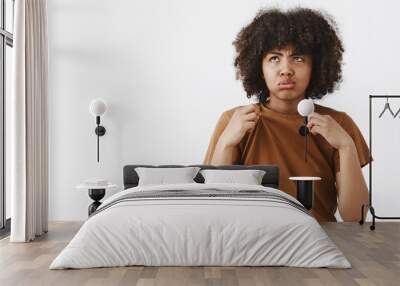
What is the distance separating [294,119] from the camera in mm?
7242

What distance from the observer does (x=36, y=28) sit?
6480 mm

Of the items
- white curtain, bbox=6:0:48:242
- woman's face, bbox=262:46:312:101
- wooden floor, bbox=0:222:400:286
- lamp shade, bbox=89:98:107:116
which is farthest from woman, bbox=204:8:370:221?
white curtain, bbox=6:0:48:242

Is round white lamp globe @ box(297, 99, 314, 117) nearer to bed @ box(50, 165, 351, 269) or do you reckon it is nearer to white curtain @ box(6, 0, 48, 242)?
bed @ box(50, 165, 351, 269)

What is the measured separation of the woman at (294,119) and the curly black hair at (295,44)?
0.5 inches

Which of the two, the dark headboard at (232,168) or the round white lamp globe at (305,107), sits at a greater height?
the round white lamp globe at (305,107)

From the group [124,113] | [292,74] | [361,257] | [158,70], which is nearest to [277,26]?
[292,74]

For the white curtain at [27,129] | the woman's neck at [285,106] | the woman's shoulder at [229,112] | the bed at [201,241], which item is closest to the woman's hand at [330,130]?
the woman's neck at [285,106]

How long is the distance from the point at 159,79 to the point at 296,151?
1.88 meters

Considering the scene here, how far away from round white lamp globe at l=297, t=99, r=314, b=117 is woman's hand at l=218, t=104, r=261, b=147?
50 cm

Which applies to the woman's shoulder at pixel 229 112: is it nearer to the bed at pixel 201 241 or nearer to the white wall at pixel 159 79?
the white wall at pixel 159 79

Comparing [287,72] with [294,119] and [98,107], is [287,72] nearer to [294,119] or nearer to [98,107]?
[294,119]

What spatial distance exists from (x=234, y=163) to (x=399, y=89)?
7.19ft

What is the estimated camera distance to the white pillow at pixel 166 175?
6.82 m

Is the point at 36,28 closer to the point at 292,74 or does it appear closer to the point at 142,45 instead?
the point at 142,45
